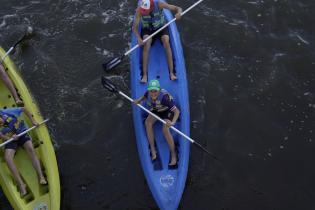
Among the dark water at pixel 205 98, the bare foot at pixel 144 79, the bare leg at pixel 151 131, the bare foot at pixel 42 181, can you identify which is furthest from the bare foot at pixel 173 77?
the bare foot at pixel 42 181

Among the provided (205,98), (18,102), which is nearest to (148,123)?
(205,98)

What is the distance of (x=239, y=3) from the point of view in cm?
1041

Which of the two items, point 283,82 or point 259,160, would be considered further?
point 283,82

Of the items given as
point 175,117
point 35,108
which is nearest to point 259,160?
point 175,117

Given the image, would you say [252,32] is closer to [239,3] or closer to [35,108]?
[239,3]

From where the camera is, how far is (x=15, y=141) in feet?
23.7

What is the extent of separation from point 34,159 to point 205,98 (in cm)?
351

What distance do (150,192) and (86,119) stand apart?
203 centimetres

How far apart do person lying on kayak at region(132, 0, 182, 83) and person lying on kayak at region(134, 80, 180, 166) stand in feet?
2.99

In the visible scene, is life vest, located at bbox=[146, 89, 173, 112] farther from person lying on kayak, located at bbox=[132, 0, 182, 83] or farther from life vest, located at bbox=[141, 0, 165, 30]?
life vest, located at bbox=[141, 0, 165, 30]

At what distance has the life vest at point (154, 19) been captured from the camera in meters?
8.02

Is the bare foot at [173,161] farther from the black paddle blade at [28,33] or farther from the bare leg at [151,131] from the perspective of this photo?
the black paddle blade at [28,33]

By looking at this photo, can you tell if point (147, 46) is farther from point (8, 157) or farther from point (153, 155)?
point (8, 157)

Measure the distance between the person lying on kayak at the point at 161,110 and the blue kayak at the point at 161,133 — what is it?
12 centimetres
